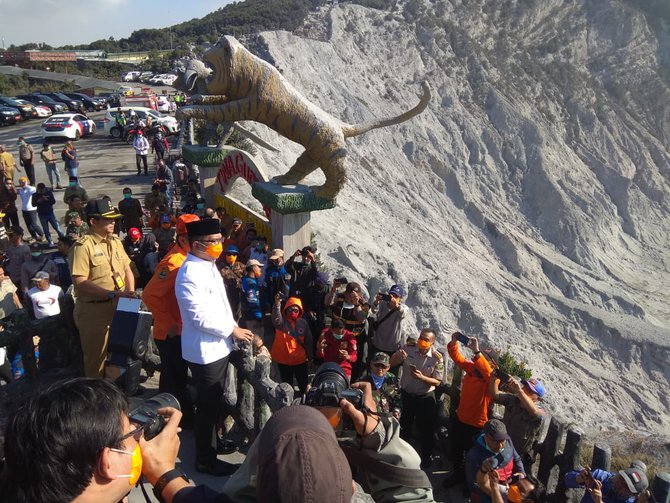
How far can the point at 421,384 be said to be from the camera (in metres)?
4.38

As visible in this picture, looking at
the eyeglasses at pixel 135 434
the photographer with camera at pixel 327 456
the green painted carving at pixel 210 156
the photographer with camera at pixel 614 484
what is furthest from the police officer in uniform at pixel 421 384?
the green painted carving at pixel 210 156

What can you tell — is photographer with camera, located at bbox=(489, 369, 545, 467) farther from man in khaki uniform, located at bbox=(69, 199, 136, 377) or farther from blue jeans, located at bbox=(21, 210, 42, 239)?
blue jeans, located at bbox=(21, 210, 42, 239)

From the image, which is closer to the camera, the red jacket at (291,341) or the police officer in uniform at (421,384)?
the police officer in uniform at (421,384)

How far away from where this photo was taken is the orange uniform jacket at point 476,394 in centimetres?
420

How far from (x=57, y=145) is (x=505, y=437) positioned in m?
20.8

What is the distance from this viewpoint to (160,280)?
144 inches

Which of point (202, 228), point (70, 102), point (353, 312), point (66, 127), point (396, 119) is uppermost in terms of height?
point (396, 119)

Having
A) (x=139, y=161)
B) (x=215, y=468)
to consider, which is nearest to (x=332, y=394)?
(x=215, y=468)

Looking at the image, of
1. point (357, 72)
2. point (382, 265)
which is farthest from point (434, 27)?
point (382, 265)

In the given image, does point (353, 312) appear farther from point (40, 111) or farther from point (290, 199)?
point (40, 111)

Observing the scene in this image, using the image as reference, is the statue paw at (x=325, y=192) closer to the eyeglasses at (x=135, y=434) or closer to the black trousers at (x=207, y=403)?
the black trousers at (x=207, y=403)

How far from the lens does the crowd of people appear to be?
1.51m

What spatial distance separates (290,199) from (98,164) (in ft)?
41.5

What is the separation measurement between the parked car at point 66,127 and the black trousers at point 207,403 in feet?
63.4
